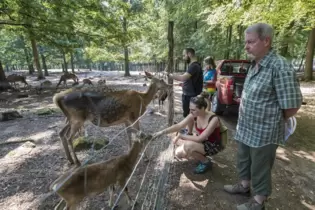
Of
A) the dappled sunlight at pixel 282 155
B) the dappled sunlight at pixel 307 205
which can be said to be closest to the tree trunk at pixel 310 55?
the dappled sunlight at pixel 282 155

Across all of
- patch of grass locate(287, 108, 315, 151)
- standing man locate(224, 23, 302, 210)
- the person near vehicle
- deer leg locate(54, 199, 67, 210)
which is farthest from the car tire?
deer leg locate(54, 199, 67, 210)

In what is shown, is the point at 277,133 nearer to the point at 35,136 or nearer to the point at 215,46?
the point at 35,136

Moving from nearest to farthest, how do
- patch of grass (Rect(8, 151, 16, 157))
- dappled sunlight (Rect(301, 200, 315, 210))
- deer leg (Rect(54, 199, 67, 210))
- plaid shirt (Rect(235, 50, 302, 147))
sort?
plaid shirt (Rect(235, 50, 302, 147)) < deer leg (Rect(54, 199, 67, 210)) < dappled sunlight (Rect(301, 200, 315, 210)) < patch of grass (Rect(8, 151, 16, 157))

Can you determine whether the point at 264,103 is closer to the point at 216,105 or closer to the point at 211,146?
the point at 211,146

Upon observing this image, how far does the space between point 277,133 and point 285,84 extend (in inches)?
23.0

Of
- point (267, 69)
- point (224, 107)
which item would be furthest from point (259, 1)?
point (267, 69)

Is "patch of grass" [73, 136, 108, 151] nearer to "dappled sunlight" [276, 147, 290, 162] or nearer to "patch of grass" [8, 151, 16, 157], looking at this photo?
"patch of grass" [8, 151, 16, 157]

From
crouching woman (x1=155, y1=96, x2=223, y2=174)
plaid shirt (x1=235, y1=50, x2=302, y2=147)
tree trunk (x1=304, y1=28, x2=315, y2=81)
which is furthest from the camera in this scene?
tree trunk (x1=304, y1=28, x2=315, y2=81)

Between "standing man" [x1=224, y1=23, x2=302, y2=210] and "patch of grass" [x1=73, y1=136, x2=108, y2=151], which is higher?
"standing man" [x1=224, y1=23, x2=302, y2=210]

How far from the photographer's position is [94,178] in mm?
2266

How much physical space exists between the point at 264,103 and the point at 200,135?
120 centimetres

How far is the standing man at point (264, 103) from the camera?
80.8 inches

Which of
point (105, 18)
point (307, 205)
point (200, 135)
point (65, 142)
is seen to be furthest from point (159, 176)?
point (105, 18)

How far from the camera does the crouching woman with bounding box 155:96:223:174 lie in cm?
317
